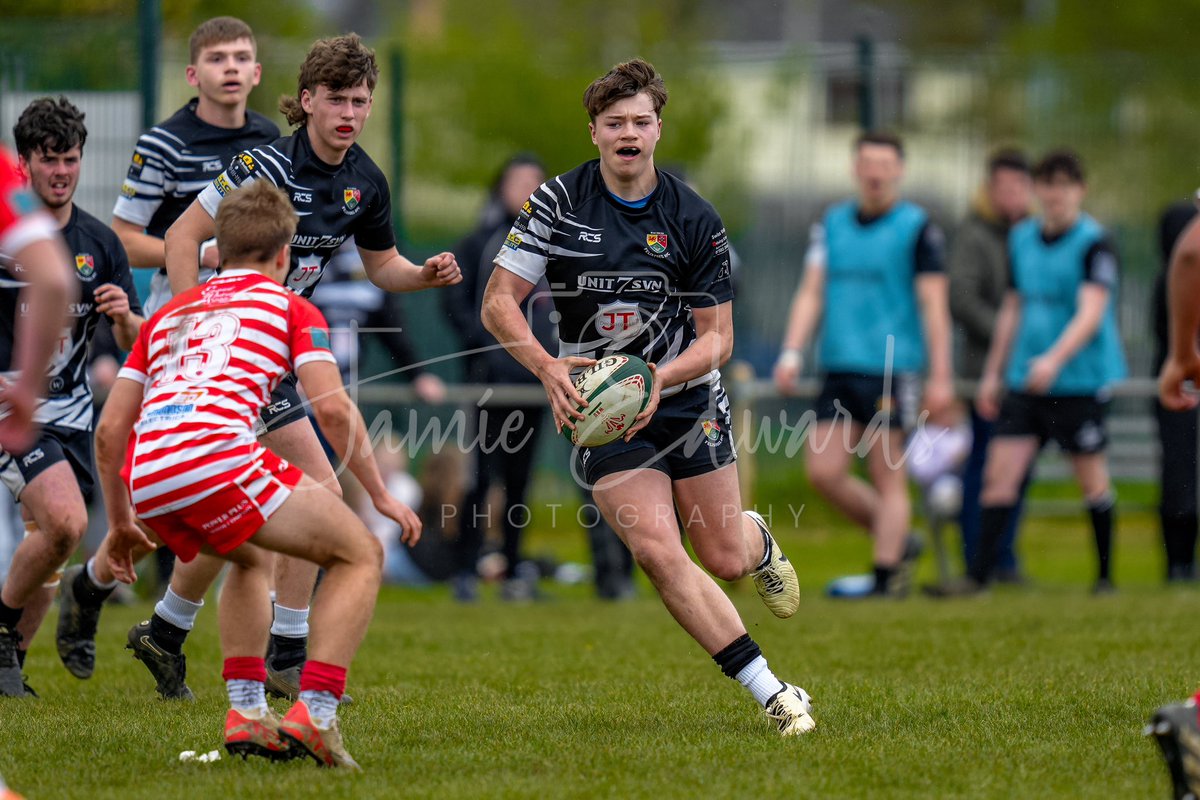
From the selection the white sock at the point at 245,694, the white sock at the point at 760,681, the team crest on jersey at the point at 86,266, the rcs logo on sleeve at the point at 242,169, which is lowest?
the white sock at the point at 760,681

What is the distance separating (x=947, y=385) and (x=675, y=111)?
8.55 meters

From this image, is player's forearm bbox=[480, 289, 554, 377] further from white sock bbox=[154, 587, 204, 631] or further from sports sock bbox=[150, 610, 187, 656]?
sports sock bbox=[150, 610, 187, 656]

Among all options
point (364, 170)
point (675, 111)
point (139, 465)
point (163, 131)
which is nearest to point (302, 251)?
point (364, 170)

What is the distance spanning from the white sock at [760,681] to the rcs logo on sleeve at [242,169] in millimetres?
2594

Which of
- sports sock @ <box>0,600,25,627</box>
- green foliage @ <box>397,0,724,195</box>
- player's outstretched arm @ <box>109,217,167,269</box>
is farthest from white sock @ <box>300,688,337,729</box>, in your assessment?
green foliage @ <box>397,0,724,195</box>

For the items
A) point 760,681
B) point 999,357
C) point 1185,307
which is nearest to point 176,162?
point 760,681

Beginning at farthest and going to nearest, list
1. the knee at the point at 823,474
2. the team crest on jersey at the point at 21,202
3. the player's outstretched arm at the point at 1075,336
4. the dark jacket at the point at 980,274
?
1. the dark jacket at the point at 980,274
2. the player's outstretched arm at the point at 1075,336
3. the knee at the point at 823,474
4. the team crest on jersey at the point at 21,202

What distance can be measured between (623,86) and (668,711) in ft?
7.53

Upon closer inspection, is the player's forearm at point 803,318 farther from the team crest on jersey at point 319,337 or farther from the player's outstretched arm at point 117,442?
the player's outstretched arm at point 117,442

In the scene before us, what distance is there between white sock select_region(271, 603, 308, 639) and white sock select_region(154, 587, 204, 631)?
31 centimetres

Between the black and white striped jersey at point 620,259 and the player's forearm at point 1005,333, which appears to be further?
the player's forearm at point 1005,333

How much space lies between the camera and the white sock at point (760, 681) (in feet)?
17.8

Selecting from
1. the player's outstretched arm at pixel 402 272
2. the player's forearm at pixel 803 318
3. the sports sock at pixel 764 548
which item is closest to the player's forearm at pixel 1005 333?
the player's forearm at pixel 803 318

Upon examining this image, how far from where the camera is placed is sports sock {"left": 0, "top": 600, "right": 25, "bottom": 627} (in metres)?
6.51
